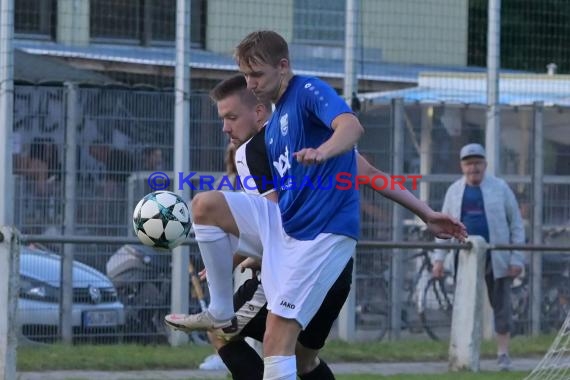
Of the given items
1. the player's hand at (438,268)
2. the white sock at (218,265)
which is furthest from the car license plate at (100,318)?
the white sock at (218,265)

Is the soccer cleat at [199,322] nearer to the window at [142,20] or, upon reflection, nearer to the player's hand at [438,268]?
the player's hand at [438,268]

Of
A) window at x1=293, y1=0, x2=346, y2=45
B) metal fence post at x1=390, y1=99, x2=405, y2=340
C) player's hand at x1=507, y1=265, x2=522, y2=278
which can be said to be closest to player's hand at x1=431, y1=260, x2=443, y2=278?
player's hand at x1=507, y1=265, x2=522, y2=278

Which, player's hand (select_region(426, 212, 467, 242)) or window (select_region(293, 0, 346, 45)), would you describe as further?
window (select_region(293, 0, 346, 45))

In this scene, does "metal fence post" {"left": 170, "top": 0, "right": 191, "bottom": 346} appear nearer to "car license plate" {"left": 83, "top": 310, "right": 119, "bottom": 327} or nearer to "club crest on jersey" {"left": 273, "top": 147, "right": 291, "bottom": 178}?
"car license plate" {"left": 83, "top": 310, "right": 119, "bottom": 327}

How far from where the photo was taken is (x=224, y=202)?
6590 mm

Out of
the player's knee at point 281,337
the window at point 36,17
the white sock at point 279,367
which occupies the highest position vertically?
the window at point 36,17

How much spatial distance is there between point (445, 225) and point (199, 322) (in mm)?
1381

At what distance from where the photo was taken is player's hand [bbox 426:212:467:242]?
6.94m

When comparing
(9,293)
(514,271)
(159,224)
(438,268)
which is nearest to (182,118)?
(438,268)

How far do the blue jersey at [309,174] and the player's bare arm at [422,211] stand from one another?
36cm

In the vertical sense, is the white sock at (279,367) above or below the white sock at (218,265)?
below

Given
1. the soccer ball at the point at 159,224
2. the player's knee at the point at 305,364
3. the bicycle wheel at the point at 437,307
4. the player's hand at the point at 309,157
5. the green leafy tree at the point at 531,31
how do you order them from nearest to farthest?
the player's hand at the point at 309,157 → the player's knee at the point at 305,364 → the soccer ball at the point at 159,224 → the bicycle wheel at the point at 437,307 → the green leafy tree at the point at 531,31

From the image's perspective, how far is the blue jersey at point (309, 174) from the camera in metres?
6.43

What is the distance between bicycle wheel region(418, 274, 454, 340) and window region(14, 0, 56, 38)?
482 centimetres
